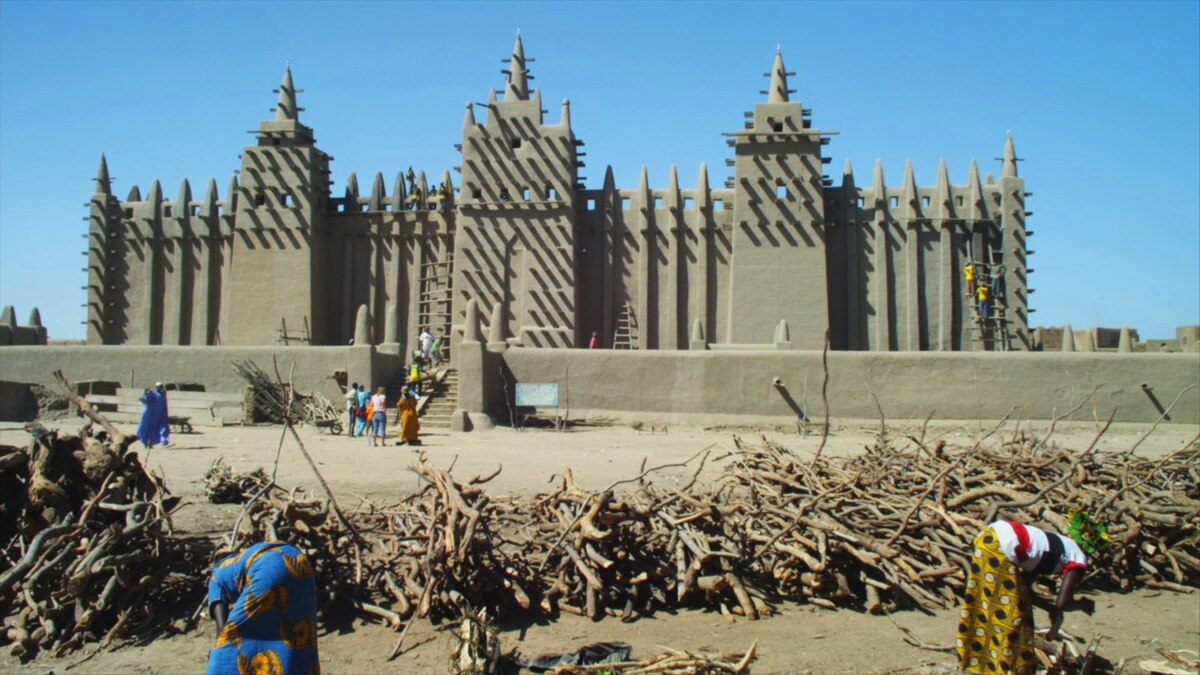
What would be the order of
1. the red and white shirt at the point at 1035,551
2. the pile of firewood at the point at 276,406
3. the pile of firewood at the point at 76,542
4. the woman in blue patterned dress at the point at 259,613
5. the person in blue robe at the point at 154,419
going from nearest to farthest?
the woman in blue patterned dress at the point at 259,613, the red and white shirt at the point at 1035,551, the pile of firewood at the point at 76,542, the person in blue robe at the point at 154,419, the pile of firewood at the point at 276,406

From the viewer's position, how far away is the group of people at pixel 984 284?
2566 centimetres

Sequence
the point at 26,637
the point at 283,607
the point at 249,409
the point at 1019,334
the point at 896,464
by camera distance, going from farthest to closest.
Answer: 1. the point at 1019,334
2. the point at 249,409
3. the point at 896,464
4. the point at 26,637
5. the point at 283,607

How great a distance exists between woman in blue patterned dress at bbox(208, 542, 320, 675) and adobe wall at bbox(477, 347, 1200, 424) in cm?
1509

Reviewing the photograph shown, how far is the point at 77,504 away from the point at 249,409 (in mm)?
12018

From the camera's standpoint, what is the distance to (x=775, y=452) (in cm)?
1033

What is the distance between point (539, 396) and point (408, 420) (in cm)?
413

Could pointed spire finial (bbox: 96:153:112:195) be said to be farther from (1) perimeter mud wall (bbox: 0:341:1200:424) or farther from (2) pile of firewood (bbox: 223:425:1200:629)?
(2) pile of firewood (bbox: 223:425:1200:629)

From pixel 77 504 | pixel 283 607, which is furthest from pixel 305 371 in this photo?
pixel 283 607

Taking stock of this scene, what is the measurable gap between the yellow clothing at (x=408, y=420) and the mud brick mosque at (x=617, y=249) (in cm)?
900

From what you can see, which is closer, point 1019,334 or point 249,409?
point 249,409

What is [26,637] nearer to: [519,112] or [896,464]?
[896,464]

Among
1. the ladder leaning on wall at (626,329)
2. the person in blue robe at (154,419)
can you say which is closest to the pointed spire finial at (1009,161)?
the ladder leaning on wall at (626,329)

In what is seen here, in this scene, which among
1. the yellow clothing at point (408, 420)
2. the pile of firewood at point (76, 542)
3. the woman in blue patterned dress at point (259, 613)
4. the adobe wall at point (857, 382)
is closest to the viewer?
the woman in blue patterned dress at point (259, 613)

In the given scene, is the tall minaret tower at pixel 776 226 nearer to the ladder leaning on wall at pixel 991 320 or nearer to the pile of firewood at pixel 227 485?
the ladder leaning on wall at pixel 991 320
